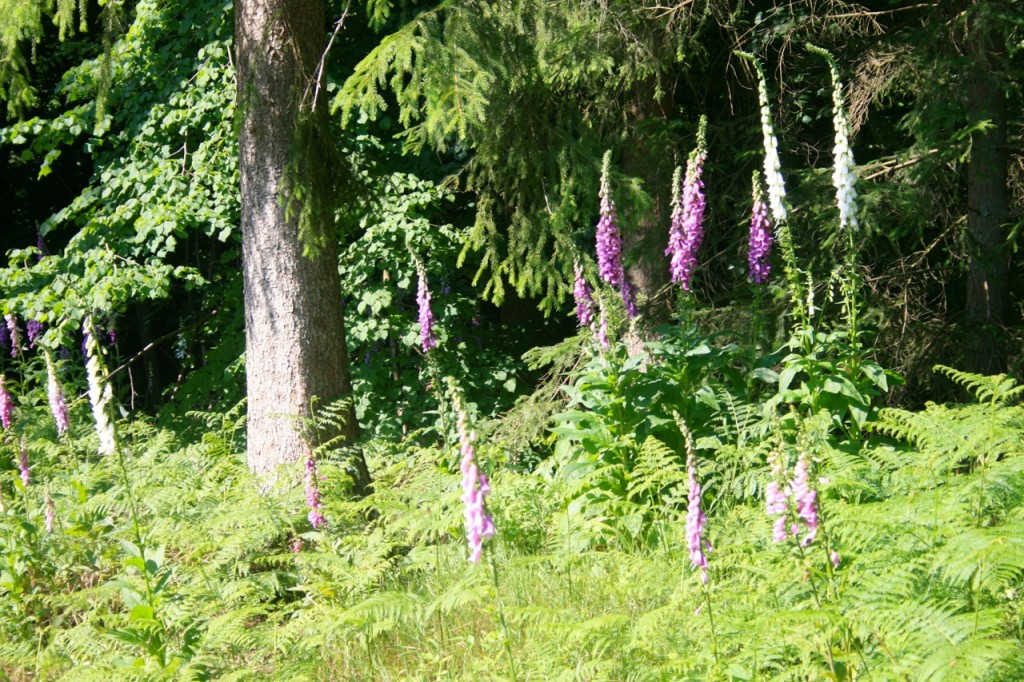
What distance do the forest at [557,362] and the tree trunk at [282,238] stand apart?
0.07 ft

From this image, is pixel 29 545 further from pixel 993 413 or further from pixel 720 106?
pixel 720 106

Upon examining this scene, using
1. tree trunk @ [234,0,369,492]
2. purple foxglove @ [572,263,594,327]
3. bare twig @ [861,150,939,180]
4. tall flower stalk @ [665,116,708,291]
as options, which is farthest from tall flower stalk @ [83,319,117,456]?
bare twig @ [861,150,939,180]

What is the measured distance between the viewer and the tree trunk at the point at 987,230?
608cm

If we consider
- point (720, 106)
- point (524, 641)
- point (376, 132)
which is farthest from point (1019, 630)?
point (376, 132)

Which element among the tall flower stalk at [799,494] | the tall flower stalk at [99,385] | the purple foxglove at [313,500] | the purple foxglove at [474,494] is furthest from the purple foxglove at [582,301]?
the purple foxglove at [474,494]

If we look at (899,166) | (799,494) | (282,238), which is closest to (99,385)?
(282,238)

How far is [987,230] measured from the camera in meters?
6.34

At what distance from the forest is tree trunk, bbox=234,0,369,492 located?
2 centimetres

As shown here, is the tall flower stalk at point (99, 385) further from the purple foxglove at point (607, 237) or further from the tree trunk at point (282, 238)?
the purple foxglove at point (607, 237)

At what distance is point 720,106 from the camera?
816 centimetres

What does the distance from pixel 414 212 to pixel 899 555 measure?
6.07 m

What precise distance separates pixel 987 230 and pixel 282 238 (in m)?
4.58

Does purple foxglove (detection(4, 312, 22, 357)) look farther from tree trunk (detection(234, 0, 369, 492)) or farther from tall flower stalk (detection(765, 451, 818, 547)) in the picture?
tall flower stalk (detection(765, 451, 818, 547))

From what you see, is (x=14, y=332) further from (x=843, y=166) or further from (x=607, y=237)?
(x=843, y=166)
